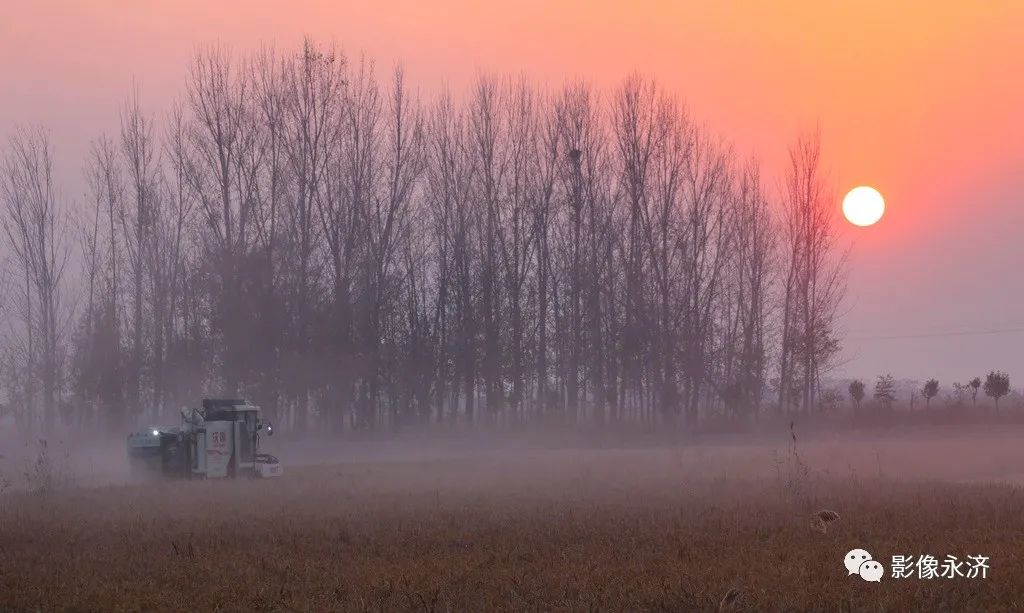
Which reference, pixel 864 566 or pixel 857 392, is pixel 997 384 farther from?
pixel 864 566

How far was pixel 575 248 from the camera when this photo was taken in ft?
189

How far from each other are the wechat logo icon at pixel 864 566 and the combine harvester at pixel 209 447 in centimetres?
2150

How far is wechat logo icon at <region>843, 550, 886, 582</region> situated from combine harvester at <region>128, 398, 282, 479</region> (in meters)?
21.5

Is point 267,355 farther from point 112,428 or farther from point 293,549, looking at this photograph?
point 293,549

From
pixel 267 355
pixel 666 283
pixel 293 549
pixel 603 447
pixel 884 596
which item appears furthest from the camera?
pixel 666 283

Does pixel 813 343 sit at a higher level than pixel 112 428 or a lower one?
higher

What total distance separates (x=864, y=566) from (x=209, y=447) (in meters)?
22.6

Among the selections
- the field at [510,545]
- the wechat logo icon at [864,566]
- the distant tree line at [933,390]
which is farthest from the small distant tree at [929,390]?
the wechat logo icon at [864,566]

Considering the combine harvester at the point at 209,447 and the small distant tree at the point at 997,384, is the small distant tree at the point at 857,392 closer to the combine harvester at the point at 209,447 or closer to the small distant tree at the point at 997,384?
the small distant tree at the point at 997,384

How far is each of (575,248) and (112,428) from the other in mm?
26505

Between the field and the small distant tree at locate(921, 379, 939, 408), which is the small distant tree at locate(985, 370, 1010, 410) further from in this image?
the field

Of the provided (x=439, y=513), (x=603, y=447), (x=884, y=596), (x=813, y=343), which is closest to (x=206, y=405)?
(x=439, y=513)

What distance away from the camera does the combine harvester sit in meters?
30.6

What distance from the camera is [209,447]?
1205 inches
